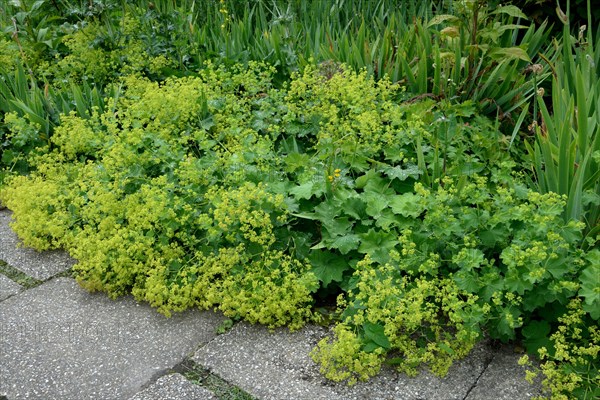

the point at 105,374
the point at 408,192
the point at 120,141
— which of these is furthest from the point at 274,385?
the point at 120,141

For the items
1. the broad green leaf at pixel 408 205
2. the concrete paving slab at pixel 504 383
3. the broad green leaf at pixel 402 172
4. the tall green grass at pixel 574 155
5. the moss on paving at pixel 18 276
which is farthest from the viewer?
the moss on paving at pixel 18 276

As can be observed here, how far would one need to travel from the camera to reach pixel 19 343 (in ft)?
8.63

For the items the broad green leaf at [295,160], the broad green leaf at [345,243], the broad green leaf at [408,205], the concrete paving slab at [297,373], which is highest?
the broad green leaf at [295,160]

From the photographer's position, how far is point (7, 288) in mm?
3035

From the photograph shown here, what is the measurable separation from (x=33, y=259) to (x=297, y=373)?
160 centimetres

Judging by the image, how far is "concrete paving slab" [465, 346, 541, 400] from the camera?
89.0 inches

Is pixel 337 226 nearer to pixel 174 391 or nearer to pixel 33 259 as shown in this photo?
pixel 174 391

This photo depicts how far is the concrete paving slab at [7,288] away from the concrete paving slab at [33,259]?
9 centimetres

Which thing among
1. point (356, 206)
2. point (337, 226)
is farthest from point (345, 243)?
point (356, 206)

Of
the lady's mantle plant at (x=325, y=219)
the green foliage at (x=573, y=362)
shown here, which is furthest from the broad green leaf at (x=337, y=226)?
the green foliage at (x=573, y=362)

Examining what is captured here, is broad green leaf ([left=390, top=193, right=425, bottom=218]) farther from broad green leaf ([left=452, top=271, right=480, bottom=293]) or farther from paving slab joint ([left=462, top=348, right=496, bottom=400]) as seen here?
paving slab joint ([left=462, top=348, right=496, bottom=400])

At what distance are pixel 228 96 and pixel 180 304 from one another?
1.42m

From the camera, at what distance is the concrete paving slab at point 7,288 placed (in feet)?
9.80

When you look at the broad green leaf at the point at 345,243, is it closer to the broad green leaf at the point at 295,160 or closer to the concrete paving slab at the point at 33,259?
the broad green leaf at the point at 295,160
